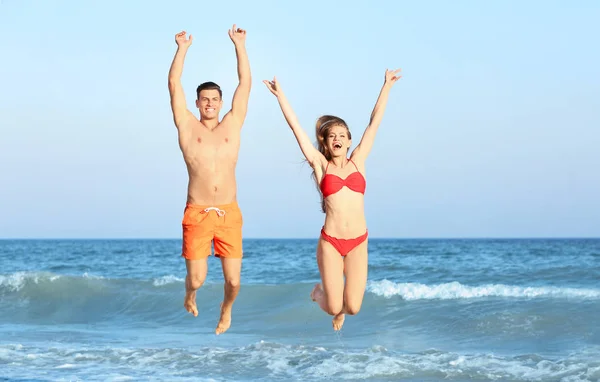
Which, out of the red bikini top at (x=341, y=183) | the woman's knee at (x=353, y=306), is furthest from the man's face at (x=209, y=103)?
the woman's knee at (x=353, y=306)

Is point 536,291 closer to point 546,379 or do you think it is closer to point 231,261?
point 546,379

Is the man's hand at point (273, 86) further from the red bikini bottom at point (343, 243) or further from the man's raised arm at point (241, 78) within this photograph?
the red bikini bottom at point (343, 243)

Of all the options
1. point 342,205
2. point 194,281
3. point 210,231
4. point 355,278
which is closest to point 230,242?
point 210,231

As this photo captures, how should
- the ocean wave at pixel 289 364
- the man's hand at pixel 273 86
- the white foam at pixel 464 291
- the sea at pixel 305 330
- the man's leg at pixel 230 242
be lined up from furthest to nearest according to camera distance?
the white foam at pixel 464 291 < the sea at pixel 305 330 < the ocean wave at pixel 289 364 < the man's leg at pixel 230 242 < the man's hand at pixel 273 86

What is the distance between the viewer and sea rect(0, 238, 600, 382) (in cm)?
1587

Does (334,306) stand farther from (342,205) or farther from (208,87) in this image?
(208,87)

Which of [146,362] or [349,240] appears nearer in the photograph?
[349,240]

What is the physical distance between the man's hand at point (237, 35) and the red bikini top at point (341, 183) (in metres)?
1.72

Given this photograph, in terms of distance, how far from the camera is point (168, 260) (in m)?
47.1

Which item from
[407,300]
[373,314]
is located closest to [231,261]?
[373,314]

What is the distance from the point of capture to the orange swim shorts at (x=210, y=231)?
9.14m

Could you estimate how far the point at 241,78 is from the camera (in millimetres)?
9203

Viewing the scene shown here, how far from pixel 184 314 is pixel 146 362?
23.7 feet

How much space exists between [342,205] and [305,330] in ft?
38.3
